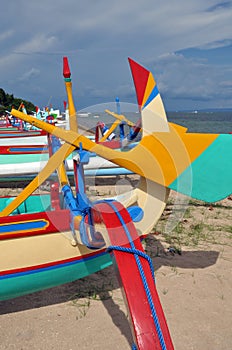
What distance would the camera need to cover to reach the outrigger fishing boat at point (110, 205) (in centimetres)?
225

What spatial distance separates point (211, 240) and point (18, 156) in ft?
14.6

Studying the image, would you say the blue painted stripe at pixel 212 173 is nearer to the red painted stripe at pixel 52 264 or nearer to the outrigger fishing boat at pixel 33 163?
the red painted stripe at pixel 52 264

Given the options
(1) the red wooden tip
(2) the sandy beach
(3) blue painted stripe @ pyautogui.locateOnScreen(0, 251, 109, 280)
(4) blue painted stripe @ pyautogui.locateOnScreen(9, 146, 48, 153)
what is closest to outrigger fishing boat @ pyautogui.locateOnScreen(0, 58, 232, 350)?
(3) blue painted stripe @ pyautogui.locateOnScreen(0, 251, 109, 280)

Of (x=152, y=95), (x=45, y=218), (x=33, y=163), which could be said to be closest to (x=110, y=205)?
(x=45, y=218)

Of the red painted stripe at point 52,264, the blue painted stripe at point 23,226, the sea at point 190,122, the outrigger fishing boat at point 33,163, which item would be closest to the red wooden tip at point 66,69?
the sea at point 190,122

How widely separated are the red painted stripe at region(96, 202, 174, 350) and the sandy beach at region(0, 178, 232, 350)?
0.73 meters

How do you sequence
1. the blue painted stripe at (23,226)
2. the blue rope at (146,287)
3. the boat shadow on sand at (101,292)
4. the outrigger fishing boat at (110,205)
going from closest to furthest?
1. the blue rope at (146,287)
2. the outrigger fishing boat at (110,205)
3. the blue painted stripe at (23,226)
4. the boat shadow on sand at (101,292)

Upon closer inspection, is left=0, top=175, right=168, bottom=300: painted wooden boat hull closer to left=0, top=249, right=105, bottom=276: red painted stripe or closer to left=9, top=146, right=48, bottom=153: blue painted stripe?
left=0, top=249, right=105, bottom=276: red painted stripe

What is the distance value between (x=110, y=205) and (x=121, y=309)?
1008mm

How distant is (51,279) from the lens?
2.59 meters

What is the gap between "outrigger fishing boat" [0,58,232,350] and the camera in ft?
7.39

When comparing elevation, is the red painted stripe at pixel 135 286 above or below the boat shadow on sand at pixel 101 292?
above

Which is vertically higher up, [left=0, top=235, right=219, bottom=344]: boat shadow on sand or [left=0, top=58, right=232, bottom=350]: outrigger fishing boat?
[left=0, top=58, right=232, bottom=350]: outrigger fishing boat

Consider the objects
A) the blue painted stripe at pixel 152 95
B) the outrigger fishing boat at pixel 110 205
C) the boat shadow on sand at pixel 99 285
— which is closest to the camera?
the outrigger fishing boat at pixel 110 205
